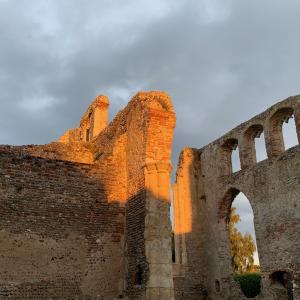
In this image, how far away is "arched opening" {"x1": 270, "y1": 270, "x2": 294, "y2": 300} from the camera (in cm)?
1452

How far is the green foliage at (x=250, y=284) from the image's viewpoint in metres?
18.4

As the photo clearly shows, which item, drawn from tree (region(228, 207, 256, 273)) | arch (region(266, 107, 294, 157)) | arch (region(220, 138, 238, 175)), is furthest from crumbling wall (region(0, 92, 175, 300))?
tree (region(228, 207, 256, 273))

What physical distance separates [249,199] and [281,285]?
359 cm

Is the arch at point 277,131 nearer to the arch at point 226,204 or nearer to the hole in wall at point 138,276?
the arch at point 226,204

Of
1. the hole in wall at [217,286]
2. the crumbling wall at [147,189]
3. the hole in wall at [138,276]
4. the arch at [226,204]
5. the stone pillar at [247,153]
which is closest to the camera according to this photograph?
the crumbling wall at [147,189]

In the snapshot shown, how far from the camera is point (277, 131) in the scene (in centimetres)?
1628

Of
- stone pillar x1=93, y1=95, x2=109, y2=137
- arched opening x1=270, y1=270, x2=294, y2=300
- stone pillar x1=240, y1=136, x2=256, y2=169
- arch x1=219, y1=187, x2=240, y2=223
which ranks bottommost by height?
arched opening x1=270, y1=270, x2=294, y2=300

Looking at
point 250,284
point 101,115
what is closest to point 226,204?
point 250,284

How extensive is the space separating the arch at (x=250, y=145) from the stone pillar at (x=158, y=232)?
9870 mm

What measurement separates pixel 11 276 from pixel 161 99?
16.1 ft

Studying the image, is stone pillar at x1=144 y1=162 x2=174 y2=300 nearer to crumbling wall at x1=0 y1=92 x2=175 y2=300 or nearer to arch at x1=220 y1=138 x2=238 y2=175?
crumbling wall at x1=0 y1=92 x2=175 y2=300

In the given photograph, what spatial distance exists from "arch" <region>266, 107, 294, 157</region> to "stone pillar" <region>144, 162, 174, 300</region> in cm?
889

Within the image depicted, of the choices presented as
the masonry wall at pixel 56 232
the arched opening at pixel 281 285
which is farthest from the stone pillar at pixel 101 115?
the arched opening at pixel 281 285

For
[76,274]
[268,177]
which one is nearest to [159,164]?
[76,274]
